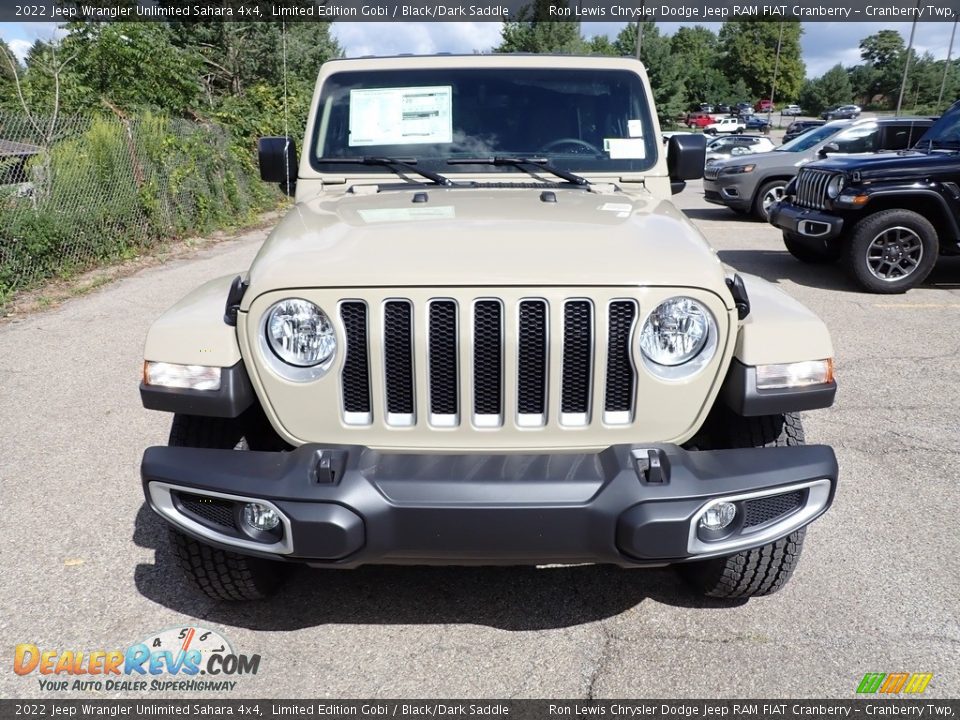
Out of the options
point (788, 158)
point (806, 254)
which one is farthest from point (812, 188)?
point (788, 158)

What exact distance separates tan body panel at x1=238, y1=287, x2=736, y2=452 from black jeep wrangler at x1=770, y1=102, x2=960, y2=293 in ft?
21.1

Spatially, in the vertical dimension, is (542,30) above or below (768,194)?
above

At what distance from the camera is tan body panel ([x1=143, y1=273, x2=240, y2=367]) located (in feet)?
7.67

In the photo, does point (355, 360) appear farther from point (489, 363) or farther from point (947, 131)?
point (947, 131)

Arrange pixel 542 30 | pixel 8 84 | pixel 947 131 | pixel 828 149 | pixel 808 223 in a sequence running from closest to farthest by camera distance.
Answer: pixel 808 223 → pixel 947 131 → pixel 828 149 → pixel 8 84 → pixel 542 30

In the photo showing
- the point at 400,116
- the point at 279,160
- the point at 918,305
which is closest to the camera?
the point at 400,116

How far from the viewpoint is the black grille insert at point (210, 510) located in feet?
7.68

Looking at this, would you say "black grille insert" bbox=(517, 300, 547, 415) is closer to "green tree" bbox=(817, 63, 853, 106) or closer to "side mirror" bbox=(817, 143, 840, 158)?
"side mirror" bbox=(817, 143, 840, 158)

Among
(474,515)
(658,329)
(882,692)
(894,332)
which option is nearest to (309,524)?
(474,515)

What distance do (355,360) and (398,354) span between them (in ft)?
0.41

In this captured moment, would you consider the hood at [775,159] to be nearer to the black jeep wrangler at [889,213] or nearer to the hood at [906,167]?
the black jeep wrangler at [889,213]

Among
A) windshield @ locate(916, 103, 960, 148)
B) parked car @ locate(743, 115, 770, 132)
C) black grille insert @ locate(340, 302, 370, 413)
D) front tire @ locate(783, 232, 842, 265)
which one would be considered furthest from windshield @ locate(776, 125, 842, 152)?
parked car @ locate(743, 115, 770, 132)

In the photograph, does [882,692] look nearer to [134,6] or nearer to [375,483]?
[375,483]

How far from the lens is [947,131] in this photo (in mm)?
8438
